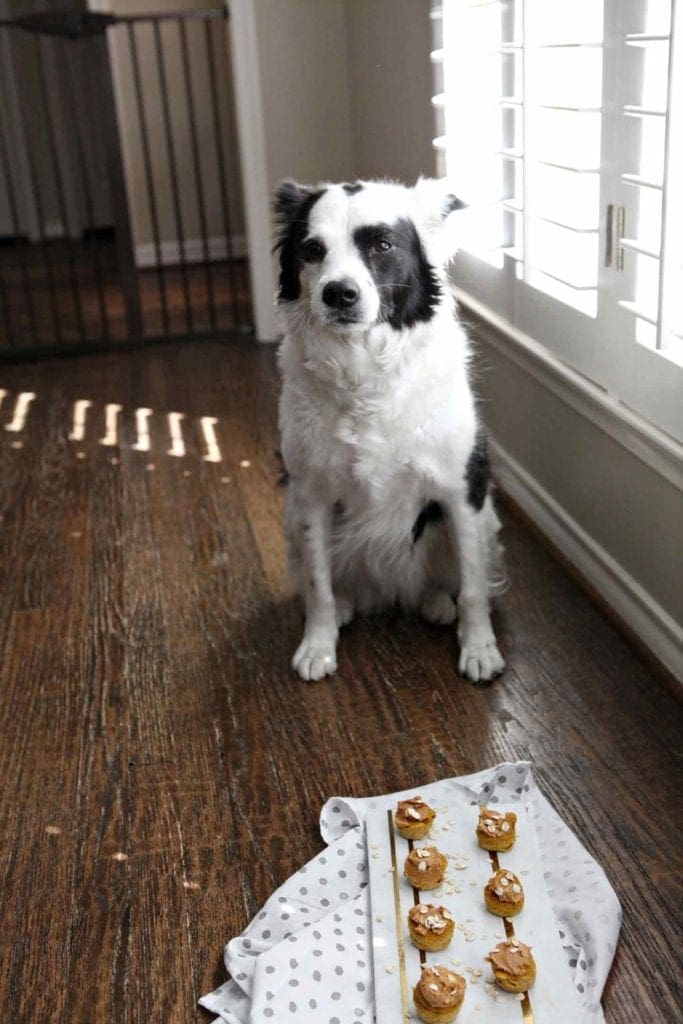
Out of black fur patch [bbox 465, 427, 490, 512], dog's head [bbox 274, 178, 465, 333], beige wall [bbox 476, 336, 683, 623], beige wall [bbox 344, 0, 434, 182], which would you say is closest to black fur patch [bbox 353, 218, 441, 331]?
dog's head [bbox 274, 178, 465, 333]

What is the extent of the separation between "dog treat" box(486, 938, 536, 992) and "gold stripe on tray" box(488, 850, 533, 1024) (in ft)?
0.05

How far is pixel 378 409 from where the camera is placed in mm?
1900

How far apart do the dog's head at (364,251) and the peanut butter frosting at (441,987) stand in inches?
39.9

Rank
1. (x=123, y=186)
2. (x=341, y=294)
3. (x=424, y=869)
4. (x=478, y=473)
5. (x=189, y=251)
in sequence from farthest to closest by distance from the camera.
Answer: (x=189, y=251)
(x=123, y=186)
(x=478, y=473)
(x=341, y=294)
(x=424, y=869)

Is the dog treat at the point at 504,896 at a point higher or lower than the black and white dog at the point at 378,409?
lower

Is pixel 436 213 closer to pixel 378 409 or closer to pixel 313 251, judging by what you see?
pixel 313 251

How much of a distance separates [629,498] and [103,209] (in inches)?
219

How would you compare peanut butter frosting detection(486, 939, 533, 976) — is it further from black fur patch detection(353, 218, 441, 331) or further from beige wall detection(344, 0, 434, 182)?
beige wall detection(344, 0, 434, 182)

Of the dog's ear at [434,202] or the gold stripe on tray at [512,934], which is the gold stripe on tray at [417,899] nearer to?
the gold stripe on tray at [512,934]

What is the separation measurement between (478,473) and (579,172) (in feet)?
2.00

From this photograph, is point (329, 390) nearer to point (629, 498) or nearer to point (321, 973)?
point (629, 498)

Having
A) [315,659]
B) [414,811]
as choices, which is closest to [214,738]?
[315,659]

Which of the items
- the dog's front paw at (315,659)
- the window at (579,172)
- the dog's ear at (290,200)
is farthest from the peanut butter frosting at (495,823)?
the dog's ear at (290,200)

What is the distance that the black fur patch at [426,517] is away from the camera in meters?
2.03
